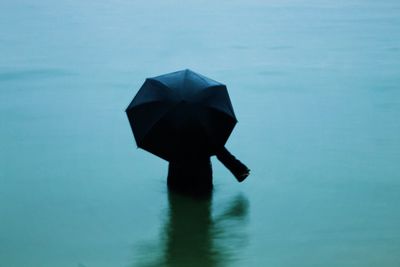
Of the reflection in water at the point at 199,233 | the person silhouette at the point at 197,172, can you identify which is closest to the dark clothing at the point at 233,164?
the person silhouette at the point at 197,172

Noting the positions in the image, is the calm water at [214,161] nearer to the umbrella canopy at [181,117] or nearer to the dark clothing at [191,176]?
the dark clothing at [191,176]

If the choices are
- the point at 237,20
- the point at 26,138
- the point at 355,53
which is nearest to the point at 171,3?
the point at 237,20

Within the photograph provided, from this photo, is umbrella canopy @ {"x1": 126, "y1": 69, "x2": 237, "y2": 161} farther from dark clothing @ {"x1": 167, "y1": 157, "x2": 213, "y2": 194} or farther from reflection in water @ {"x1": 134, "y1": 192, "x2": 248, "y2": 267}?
reflection in water @ {"x1": 134, "y1": 192, "x2": 248, "y2": 267}

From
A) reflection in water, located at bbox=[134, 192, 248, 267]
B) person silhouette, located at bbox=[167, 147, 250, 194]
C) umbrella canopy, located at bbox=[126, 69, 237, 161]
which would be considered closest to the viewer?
reflection in water, located at bbox=[134, 192, 248, 267]

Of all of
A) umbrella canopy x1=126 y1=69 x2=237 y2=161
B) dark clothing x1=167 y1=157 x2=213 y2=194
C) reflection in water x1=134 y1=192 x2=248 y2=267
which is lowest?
reflection in water x1=134 y1=192 x2=248 y2=267

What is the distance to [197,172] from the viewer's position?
16.1ft

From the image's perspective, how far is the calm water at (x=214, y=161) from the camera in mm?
4328

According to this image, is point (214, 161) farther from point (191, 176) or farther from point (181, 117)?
point (181, 117)

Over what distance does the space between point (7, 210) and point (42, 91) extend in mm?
2885

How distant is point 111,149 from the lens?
588 centimetres

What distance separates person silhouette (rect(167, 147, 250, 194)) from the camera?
4848mm

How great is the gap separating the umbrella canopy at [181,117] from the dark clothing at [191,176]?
103mm

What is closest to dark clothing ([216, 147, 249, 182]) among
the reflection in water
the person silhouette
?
the person silhouette

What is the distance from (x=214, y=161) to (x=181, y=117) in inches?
42.8
